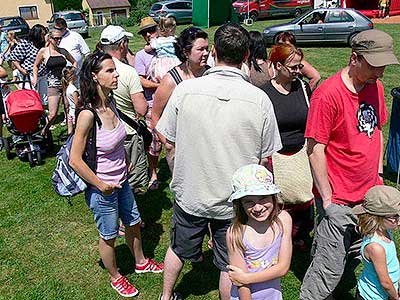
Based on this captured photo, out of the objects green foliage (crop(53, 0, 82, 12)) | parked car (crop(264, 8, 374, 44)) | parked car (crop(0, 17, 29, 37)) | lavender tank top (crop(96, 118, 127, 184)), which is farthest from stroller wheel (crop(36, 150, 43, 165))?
green foliage (crop(53, 0, 82, 12))

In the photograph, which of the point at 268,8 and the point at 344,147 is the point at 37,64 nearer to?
the point at 344,147

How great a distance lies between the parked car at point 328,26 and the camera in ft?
50.0

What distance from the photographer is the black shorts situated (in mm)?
2863

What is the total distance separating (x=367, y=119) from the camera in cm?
272

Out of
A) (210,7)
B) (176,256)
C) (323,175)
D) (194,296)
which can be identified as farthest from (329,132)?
(210,7)

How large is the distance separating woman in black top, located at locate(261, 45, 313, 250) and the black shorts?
3.31 ft

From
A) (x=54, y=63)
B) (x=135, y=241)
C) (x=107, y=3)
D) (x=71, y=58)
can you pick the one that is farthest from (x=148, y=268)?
(x=107, y=3)

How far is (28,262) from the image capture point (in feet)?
13.7

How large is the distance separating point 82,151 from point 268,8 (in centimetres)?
2448

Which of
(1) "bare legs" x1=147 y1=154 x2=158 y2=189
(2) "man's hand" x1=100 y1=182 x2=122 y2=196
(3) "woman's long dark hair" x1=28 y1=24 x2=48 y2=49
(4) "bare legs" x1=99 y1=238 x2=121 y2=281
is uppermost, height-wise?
(3) "woman's long dark hair" x1=28 y1=24 x2=48 y2=49

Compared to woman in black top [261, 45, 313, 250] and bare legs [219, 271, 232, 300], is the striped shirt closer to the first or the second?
woman in black top [261, 45, 313, 250]

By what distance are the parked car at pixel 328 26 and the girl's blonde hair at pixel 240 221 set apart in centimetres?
1375

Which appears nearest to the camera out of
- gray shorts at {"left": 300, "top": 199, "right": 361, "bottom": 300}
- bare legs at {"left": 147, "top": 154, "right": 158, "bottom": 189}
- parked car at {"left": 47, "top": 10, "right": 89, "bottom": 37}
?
gray shorts at {"left": 300, "top": 199, "right": 361, "bottom": 300}

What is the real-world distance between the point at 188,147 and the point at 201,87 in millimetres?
353
